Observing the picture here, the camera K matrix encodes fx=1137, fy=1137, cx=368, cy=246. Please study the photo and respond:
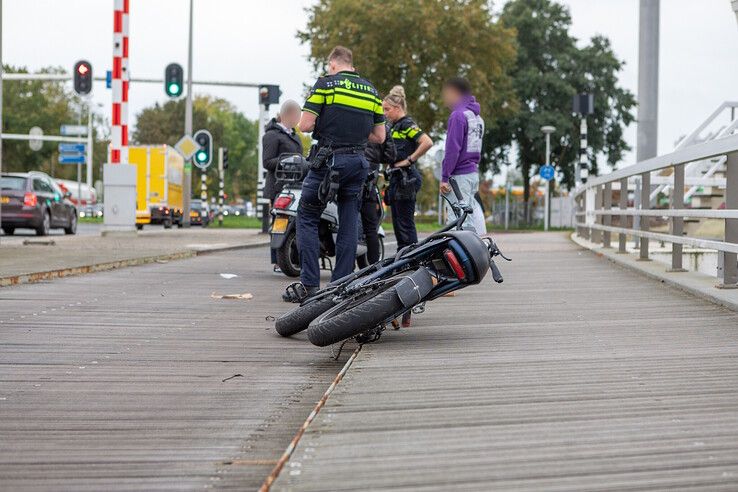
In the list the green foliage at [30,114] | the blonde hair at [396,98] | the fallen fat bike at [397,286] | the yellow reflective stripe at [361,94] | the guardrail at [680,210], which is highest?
the green foliage at [30,114]

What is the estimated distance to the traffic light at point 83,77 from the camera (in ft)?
105

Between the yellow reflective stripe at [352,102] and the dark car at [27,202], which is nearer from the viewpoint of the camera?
the yellow reflective stripe at [352,102]

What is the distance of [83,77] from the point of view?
32219mm

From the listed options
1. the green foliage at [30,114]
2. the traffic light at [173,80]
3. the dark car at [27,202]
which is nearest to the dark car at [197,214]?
the traffic light at [173,80]

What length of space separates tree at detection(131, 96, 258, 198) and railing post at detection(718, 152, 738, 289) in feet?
251

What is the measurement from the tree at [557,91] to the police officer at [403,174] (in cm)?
5013

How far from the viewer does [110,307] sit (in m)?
9.01

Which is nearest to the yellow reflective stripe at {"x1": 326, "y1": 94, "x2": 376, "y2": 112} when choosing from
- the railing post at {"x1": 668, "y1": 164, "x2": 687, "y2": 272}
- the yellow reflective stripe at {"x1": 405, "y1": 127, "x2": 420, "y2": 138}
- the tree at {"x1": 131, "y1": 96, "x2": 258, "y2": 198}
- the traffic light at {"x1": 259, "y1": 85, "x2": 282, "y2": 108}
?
the yellow reflective stripe at {"x1": 405, "y1": 127, "x2": 420, "y2": 138}

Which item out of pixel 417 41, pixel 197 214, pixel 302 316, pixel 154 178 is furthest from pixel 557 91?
pixel 302 316

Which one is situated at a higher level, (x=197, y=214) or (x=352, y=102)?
(x=352, y=102)

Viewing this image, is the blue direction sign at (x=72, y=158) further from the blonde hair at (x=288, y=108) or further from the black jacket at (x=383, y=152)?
the black jacket at (x=383, y=152)

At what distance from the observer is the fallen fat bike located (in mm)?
6137

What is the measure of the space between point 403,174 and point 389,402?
21.1ft

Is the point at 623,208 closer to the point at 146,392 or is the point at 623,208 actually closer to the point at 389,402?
the point at 146,392
